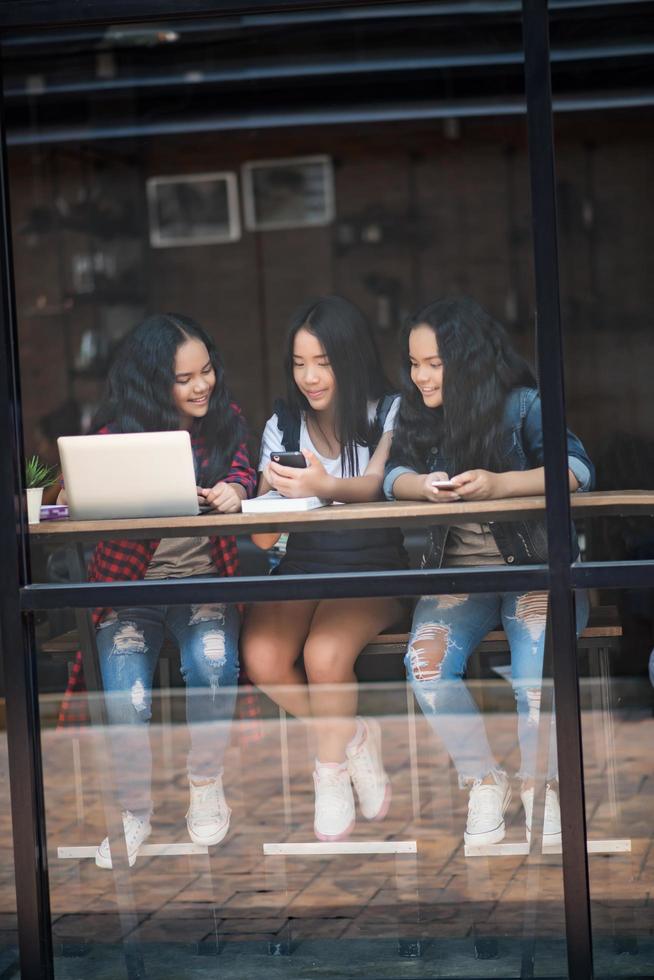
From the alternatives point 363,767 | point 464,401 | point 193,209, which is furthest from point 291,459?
point 193,209

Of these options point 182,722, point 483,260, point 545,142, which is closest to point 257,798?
point 182,722

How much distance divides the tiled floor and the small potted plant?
1.69 feet

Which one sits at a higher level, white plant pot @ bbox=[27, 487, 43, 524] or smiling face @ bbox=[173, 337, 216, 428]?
smiling face @ bbox=[173, 337, 216, 428]

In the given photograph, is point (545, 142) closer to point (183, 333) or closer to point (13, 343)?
point (183, 333)

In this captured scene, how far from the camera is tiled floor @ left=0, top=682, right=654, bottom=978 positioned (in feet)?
→ 8.86

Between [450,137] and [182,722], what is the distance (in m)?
5.41

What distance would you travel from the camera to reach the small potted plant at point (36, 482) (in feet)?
8.45

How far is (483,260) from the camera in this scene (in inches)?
295

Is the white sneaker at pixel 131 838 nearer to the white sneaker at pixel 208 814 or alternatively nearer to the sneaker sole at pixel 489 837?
the white sneaker at pixel 208 814

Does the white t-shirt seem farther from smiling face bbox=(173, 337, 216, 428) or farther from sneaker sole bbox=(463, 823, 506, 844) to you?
sneaker sole bbox=(463, 823, 506, 844)

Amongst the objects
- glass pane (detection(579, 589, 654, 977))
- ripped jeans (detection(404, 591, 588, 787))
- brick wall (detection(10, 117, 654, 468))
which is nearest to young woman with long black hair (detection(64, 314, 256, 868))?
ripped jeans (detection(404, 591, 588, 787))

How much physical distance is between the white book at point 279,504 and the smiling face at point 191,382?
0.74 ft

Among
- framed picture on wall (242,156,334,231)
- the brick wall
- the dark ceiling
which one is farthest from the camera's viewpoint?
framed picture on wall (242,156,334,231)

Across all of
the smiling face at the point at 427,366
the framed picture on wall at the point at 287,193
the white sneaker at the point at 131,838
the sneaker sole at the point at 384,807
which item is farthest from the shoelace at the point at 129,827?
the framed picture on wall at the point at 287,193
